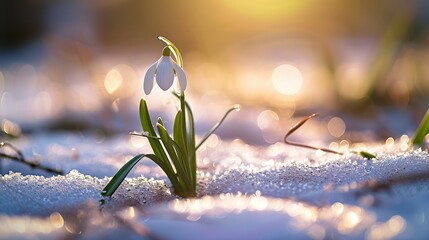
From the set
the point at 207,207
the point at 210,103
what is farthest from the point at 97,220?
the point at 210,103

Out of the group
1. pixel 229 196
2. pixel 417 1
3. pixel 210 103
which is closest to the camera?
pixel 229 196

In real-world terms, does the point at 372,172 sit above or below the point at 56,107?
above

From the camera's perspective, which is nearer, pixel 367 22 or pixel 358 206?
pixel 358 206

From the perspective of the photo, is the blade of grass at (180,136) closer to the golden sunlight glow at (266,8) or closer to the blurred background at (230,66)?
the blurred background at (230,66)

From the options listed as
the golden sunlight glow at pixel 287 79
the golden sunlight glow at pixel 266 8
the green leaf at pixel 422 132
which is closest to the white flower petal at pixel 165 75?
the green leaf at pixel 422 132

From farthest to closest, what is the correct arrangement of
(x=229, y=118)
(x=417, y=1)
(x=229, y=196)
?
(x=417, y=1) < (x=229, y=118) < (x=229, y=196)

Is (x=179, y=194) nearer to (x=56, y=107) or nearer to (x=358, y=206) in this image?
(x=358, y=206)
